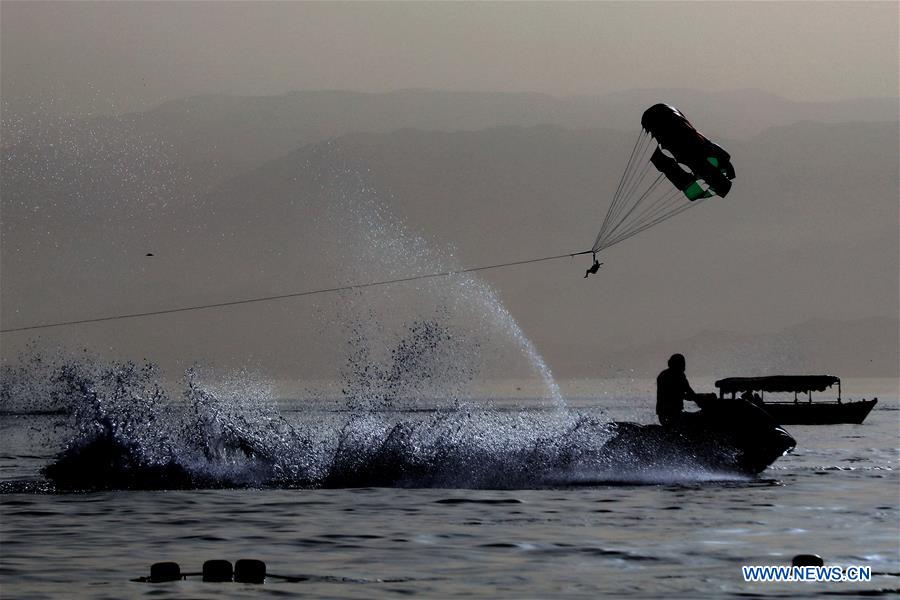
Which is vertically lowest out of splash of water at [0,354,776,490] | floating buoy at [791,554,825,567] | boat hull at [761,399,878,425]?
floating buoy at [791,554,825,567]

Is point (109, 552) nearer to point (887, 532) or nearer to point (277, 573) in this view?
point (277, 573)

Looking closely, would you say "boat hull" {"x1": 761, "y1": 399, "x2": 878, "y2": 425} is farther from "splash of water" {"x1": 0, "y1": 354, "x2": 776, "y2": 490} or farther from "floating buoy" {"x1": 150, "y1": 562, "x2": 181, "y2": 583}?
"floating buoy" {"x1": 150, "y1": 562, "x2": 181, "y2": 583}

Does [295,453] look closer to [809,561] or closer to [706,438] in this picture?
[706,438]

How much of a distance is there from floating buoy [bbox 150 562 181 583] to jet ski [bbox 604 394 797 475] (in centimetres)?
1292

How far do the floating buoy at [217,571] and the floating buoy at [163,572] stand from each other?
0.32 meters

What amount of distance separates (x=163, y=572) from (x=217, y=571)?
58 cm

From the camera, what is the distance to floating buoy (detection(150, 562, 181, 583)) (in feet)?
47.0

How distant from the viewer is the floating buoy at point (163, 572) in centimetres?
1434

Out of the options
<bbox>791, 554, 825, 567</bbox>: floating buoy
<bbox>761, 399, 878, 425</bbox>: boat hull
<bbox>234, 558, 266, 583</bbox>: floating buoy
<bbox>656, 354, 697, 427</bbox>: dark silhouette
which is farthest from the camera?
<bbox>761, 399, 878, 425</bbox>: boat hull

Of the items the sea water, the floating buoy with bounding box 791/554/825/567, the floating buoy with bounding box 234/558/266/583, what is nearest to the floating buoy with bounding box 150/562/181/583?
the sea water

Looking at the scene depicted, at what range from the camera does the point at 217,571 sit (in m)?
14.4

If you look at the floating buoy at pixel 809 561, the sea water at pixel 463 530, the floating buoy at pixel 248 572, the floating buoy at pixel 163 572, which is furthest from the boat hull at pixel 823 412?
the floating buoy at pixel 163 572

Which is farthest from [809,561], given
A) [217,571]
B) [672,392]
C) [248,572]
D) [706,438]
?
[706,438]

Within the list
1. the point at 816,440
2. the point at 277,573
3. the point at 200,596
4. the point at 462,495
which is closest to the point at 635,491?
the point at 462,495
